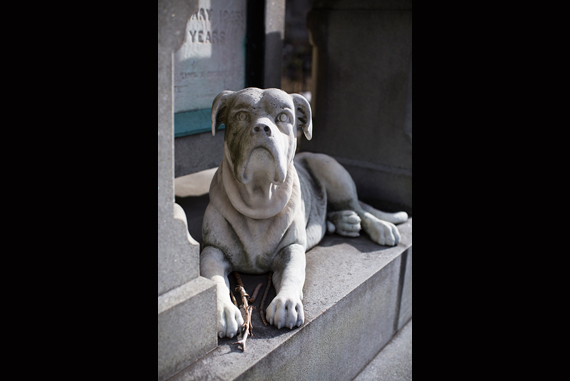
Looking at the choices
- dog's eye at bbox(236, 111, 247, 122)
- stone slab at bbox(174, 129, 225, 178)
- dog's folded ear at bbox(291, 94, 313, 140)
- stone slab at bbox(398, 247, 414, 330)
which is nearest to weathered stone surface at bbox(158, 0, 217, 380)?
dog's eye at bbox(236, 111, 247, 122)

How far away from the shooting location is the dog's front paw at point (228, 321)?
7.66 feet

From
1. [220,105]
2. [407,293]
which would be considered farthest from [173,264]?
[407,293]

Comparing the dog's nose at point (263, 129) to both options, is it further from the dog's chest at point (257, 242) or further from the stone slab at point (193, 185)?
the stone slab at point (193, 185)

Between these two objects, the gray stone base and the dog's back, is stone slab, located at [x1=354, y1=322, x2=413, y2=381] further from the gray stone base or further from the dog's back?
the gray stone base

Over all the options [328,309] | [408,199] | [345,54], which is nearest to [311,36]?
[345,54]

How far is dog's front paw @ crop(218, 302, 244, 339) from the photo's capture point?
2.34 meters

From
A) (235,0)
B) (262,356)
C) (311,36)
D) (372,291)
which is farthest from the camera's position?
(311,36)

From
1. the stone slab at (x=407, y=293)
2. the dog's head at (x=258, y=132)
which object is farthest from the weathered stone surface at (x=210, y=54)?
the stone slab at (x=407, y=293)

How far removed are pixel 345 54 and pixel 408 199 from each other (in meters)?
1.35

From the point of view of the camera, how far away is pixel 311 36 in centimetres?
465

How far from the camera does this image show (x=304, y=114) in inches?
115

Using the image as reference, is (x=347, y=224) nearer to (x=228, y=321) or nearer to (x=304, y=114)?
(x=304, y=114)

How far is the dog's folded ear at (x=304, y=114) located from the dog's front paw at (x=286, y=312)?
2.99 ft

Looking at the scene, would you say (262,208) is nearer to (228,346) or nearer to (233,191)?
(233,191)
